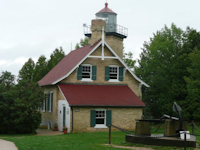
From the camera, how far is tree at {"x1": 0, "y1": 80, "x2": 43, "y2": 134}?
24234 millimetres

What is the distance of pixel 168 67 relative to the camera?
35625 millimetres

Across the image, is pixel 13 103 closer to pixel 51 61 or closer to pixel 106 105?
pixel 106 105

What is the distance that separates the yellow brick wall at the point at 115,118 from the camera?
2520cm

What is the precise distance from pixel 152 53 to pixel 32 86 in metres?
22.6

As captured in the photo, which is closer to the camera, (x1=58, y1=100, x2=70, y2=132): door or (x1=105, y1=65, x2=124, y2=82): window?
(x1=58, y1=100, x2=70, y2=132): door

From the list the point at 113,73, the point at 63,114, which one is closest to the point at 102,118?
the point at 63,114

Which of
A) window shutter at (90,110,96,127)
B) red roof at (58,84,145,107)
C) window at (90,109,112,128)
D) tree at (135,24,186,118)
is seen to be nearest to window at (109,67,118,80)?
red roof at (58,84,145,107)

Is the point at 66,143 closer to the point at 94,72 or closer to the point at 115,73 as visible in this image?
the point at 94,72

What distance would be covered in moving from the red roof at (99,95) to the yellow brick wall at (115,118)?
0.51 meters

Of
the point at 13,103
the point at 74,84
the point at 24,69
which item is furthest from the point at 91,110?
the point at 24,69

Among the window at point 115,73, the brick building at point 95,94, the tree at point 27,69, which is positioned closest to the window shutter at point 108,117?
the brick building at point 95,94

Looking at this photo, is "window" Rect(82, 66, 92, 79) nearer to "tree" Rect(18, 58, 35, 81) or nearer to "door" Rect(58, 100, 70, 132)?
"door" Rect(58, 100, 70, 132)

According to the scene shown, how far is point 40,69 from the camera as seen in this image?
46.1 metres

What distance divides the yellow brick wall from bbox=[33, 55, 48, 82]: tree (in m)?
20.1
